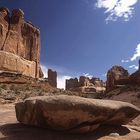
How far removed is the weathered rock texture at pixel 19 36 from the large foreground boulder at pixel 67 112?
4685 centimetres

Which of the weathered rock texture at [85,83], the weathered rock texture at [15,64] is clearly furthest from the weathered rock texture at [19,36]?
the weathered rock texture at [85,83]

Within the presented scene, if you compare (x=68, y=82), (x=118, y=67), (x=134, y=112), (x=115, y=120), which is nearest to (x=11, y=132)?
(x=115, y=120)

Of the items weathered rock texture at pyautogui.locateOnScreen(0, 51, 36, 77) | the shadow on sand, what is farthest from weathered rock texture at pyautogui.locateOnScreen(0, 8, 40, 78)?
the shadow on sand

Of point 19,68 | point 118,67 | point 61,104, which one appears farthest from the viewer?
point 118,67

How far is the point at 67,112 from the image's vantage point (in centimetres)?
753

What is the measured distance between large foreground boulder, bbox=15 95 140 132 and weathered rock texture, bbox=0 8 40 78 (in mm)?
46853

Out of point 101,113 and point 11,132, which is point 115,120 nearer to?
point 101,113

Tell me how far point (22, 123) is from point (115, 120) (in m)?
2.89

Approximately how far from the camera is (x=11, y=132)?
7852 millimetres

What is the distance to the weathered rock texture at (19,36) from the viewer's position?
55469 millimetres

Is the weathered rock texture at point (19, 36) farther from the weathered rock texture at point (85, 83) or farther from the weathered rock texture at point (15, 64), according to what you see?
the weathered rock texture at point (85, 83)

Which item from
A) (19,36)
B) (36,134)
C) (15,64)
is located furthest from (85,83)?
(36,134)

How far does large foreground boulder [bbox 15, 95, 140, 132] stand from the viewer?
755 cm

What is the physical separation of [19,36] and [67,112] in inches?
2155
